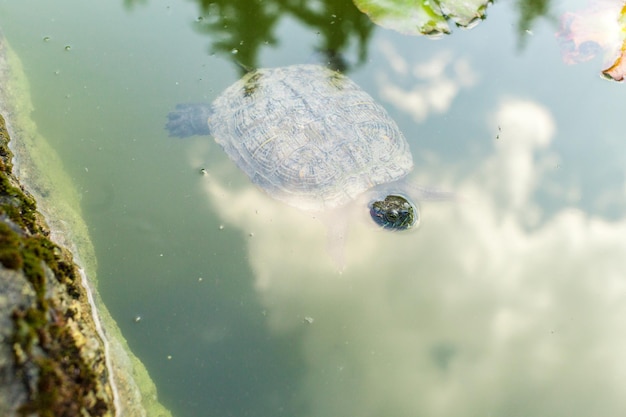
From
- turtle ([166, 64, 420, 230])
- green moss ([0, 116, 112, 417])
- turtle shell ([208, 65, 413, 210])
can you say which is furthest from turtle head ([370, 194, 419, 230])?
green moss ([0, 116, 112, 417])

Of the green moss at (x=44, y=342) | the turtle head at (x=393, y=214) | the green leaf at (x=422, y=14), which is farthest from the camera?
the green leaf at (x=422, y=14)

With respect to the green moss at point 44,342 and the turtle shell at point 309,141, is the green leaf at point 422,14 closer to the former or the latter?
the turtle shell at point 309,141

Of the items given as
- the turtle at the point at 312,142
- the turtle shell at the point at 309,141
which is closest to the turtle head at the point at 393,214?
the turtle at the point at 312,142

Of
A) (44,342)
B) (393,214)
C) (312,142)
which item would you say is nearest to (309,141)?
(312,142)

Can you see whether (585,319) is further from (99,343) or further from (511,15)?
(511,15)

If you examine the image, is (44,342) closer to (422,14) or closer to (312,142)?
(312,142)

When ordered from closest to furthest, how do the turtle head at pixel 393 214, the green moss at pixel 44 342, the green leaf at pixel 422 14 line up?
the green moss at pixel 44 342, the turtle head at pixel 393 214, the green leaf at pixel 422 14

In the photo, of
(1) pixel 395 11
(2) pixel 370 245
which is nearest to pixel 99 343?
(2) pixel 370 245
